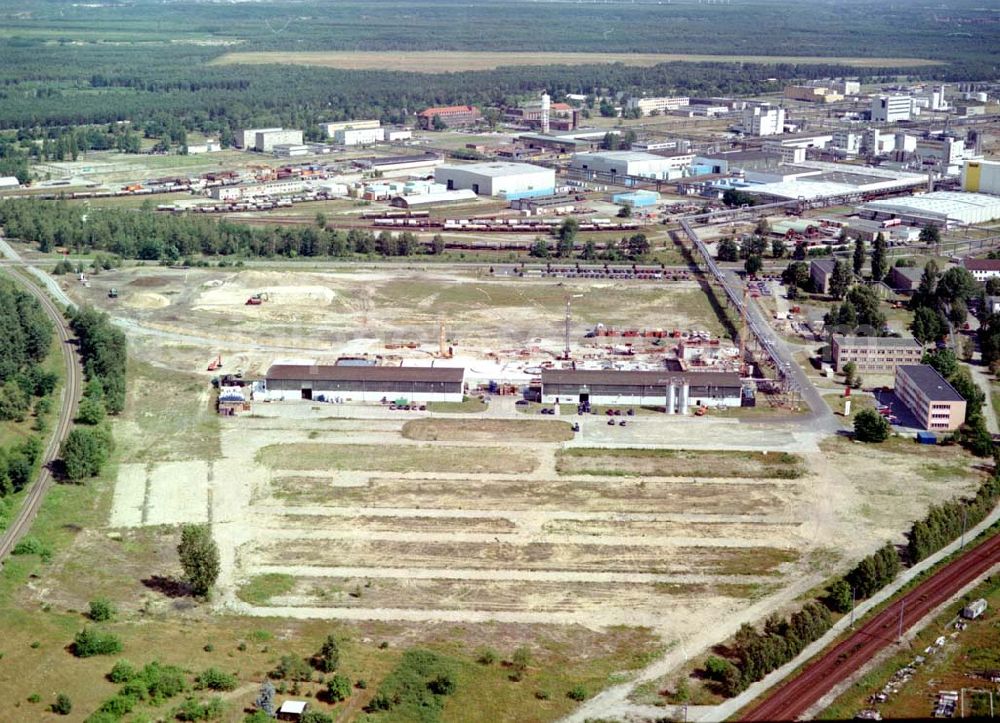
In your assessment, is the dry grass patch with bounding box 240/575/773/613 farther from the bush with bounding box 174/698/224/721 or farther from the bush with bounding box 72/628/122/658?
the bush with bounding box 174/698/224/721

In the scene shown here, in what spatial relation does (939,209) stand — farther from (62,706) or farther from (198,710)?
(62,706)

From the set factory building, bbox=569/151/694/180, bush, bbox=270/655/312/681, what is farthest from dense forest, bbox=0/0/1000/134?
bush, bbox=270/655/312/681

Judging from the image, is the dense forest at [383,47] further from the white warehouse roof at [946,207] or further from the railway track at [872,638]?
the railway track at [872,638]

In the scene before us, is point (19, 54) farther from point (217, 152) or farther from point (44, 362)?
point (44, 362)

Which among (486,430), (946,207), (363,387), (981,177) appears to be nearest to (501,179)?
(946,207)

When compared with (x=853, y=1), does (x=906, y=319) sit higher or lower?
lower

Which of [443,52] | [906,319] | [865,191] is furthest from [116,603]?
[443,52]
